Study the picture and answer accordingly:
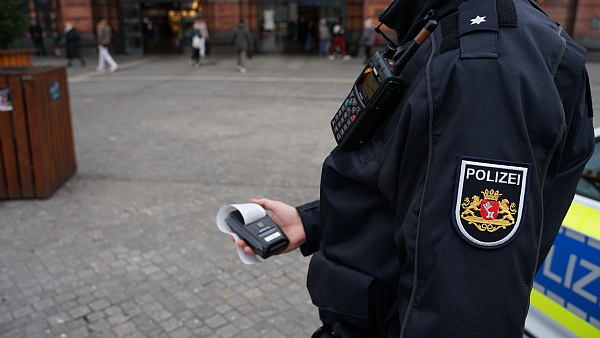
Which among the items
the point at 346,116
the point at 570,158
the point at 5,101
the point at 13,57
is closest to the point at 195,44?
the point at 13,57

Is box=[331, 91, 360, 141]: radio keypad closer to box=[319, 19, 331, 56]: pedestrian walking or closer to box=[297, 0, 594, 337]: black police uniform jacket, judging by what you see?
box=[297, 0, 594, 337]: black police uniform jacket

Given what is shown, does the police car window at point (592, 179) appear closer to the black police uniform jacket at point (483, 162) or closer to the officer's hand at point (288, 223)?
the officer's hand at point (288, 223)

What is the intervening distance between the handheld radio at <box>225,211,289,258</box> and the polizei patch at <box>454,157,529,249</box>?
2.58 feet

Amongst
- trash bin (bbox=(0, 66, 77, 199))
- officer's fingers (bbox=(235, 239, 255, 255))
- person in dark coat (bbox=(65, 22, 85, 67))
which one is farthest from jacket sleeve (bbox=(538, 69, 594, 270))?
person in dark coat (bbox=(65, 22, 85, 67))

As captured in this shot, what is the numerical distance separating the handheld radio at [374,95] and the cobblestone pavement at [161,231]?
88.9 inches

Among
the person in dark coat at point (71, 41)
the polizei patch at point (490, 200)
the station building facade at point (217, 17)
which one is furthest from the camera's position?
the station building facade at point (217, 17)

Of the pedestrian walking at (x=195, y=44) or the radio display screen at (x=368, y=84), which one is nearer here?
the radio display screen at (x=368, y=84)

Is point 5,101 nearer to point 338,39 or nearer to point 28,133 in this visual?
point 28,133

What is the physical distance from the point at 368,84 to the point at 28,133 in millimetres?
5008

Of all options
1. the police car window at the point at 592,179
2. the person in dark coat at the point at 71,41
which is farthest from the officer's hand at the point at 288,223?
the person in dark coat at the point at 71,41

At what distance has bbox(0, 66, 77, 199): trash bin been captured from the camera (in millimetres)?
5227

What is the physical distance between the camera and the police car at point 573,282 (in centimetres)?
218

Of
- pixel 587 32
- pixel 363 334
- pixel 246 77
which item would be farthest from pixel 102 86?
pixel 587 32

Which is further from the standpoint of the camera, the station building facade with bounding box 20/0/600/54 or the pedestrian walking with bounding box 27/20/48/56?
the pedestrian walking with bounding box 27/20/48/56
